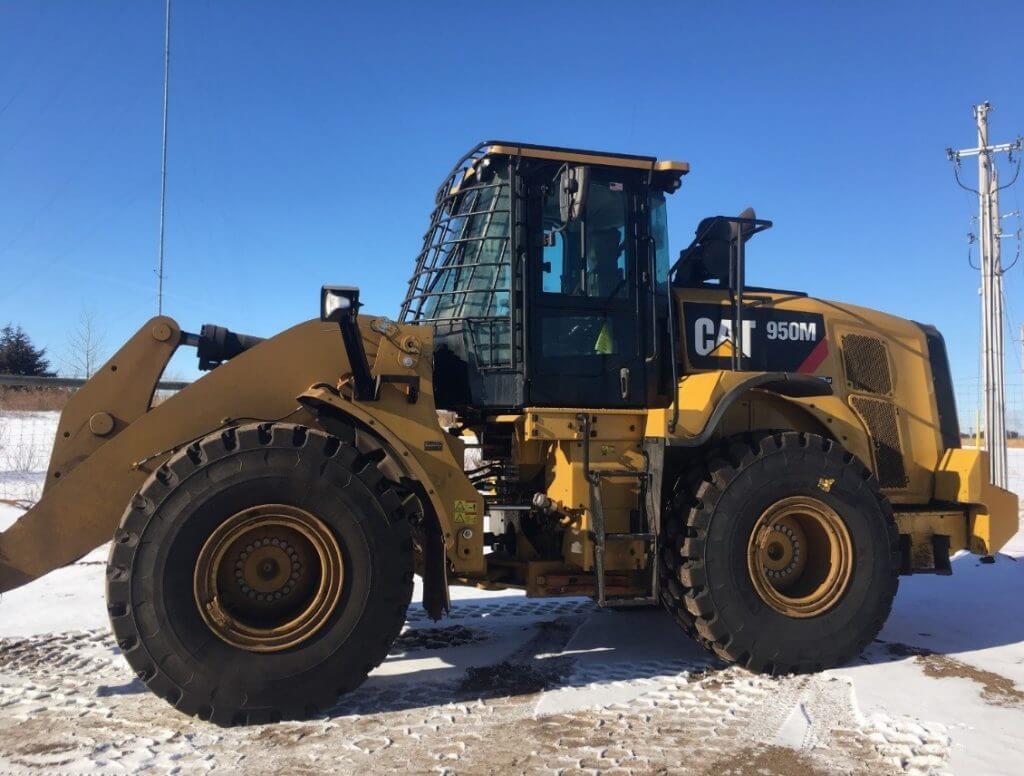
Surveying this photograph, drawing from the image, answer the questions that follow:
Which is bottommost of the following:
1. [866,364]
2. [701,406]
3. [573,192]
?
[701,406]

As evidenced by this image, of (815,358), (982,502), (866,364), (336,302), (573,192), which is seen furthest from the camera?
(866,364)

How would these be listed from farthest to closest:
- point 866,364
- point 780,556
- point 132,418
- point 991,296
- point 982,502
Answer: point 991,296
point 866,364
point 982,502
point 780,556
point 132,418

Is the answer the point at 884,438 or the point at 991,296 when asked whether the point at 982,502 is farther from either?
the point at 991,296

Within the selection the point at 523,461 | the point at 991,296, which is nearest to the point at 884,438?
the point at 523,461

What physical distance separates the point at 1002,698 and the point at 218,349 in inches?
196

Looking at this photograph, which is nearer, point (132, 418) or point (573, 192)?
point (132, 418)

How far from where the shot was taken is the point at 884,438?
586cm

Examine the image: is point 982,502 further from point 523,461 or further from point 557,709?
point 557,709

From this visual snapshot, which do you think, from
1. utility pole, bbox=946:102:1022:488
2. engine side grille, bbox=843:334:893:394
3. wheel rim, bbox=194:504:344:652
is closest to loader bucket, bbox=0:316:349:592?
wheel rim, bbox=194:504:344:652

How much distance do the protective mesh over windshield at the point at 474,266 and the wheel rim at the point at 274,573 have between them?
162 centimetres

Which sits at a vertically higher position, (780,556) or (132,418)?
(132,418)

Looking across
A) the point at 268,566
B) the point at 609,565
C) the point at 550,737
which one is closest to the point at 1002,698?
the point at 609,565

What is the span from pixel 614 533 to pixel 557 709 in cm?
122

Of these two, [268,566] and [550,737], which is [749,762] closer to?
[550,737]
